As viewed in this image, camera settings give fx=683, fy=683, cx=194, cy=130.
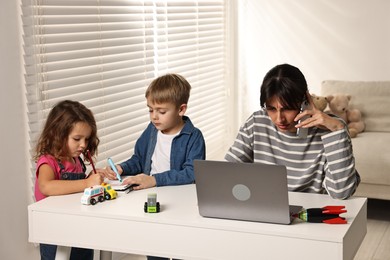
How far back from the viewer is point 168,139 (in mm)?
2627

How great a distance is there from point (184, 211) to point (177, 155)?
49 centimetres

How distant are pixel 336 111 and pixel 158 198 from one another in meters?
2.66

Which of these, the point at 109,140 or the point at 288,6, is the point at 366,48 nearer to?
the point at 288,6

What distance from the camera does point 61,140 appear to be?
246 centimetres

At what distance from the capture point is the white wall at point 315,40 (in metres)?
5.00

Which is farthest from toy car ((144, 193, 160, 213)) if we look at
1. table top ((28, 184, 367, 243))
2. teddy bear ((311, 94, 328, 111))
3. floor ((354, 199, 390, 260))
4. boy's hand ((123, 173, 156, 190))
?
teddy bear ((311, 94, 328, 111))

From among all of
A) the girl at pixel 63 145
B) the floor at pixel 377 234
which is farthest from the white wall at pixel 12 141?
the floor at pixel 377 234

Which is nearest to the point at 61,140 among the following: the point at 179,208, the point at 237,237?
the point at 179,208

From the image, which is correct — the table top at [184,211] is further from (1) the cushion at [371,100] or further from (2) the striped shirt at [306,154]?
(1) the cushion at [371,100]

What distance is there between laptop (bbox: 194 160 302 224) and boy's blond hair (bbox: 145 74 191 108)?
0.61 m

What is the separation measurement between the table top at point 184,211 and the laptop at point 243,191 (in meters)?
0.03

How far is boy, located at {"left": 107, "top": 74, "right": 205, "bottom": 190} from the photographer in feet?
8.39

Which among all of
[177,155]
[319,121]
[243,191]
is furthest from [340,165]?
[177,155]

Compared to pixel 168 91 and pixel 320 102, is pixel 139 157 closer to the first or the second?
pixel 168 91
